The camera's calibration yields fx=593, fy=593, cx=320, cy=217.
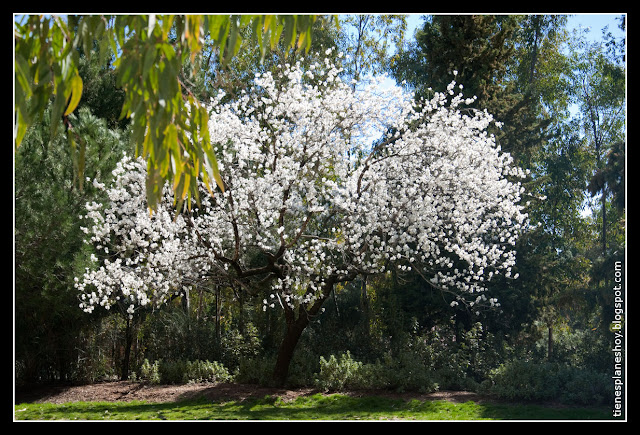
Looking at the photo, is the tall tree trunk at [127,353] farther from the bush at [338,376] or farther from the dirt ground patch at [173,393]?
the bush at [338,376]

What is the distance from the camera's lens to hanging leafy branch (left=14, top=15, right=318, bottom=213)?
2.09 metres

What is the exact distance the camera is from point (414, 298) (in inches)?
391

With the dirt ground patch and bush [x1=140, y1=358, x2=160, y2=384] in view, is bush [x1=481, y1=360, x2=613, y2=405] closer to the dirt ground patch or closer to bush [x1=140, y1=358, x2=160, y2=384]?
the dirt ground patch

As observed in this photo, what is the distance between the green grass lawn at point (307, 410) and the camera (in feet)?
20.6

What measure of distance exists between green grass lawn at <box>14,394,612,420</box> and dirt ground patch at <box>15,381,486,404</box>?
30cm

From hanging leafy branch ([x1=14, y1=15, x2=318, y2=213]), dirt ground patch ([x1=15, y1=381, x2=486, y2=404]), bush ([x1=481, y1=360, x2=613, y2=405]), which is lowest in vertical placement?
dirt ground patch ([x1=15, y1=381, x2=486, y2=404])

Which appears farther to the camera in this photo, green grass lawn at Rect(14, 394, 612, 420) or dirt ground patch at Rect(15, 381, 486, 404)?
dirt ground patch at Rect(15, 381, 486, 404)

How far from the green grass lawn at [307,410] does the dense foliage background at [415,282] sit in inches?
26.8

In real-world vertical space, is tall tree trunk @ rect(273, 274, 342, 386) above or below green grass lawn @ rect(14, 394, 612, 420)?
above

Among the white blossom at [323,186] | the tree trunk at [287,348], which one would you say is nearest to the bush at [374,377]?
the tree trunk at [287,348]

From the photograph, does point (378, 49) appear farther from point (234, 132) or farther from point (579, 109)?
point (234, 132)

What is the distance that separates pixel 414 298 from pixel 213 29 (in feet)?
26.5

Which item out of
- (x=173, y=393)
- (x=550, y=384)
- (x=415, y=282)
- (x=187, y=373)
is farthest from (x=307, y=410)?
(x=415, y=282)

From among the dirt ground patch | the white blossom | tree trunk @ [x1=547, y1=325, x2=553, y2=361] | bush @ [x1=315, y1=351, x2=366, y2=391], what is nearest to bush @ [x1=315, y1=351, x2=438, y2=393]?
bush @ [x1=315, y1=351, x2=366, y2=391]
